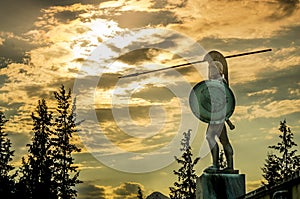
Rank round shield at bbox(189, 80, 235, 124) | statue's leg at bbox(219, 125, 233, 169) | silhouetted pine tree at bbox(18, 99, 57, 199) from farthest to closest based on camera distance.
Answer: silhouetted pine tree at bbox(18, 99, 57, 199) < statue's leg at bbox(219, 125, 233, 169) < round shield at bbox(189, 80, 235, 124)

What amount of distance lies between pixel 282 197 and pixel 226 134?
4950 mm

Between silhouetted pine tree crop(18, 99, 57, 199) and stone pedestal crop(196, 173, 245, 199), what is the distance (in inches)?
1142

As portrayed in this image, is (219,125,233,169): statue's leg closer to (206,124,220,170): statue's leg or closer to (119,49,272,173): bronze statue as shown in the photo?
(119,49,272,173): bronze statue

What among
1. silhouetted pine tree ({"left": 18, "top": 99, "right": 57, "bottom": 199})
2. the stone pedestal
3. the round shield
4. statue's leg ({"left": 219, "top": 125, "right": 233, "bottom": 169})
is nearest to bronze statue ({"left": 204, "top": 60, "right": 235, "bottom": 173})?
statue's leg ({"left": 219, "top": 125, "right": 233, "bottom": 169})

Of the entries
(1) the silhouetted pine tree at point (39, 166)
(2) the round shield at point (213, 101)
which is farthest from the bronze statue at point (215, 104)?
(1) the silhouetted pine tree at point (39, 166)

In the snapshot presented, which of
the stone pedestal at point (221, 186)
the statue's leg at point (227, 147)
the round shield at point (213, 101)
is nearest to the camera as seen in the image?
the stone pedestal at point (221, 186)

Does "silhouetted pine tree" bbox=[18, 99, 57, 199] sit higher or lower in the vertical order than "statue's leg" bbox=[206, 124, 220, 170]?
higher

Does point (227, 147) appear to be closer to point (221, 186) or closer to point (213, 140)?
point (213, 140)

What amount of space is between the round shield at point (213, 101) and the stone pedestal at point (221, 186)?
1.30 meters

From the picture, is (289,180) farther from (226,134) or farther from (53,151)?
(53,151)

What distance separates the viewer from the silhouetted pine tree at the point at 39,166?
4122 cm

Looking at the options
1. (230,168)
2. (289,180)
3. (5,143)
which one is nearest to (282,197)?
(289,180)

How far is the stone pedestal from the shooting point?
13.3 meters

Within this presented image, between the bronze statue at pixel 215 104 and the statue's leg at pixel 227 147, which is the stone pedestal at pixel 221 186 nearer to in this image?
the bronze statue at pixel 215 104
